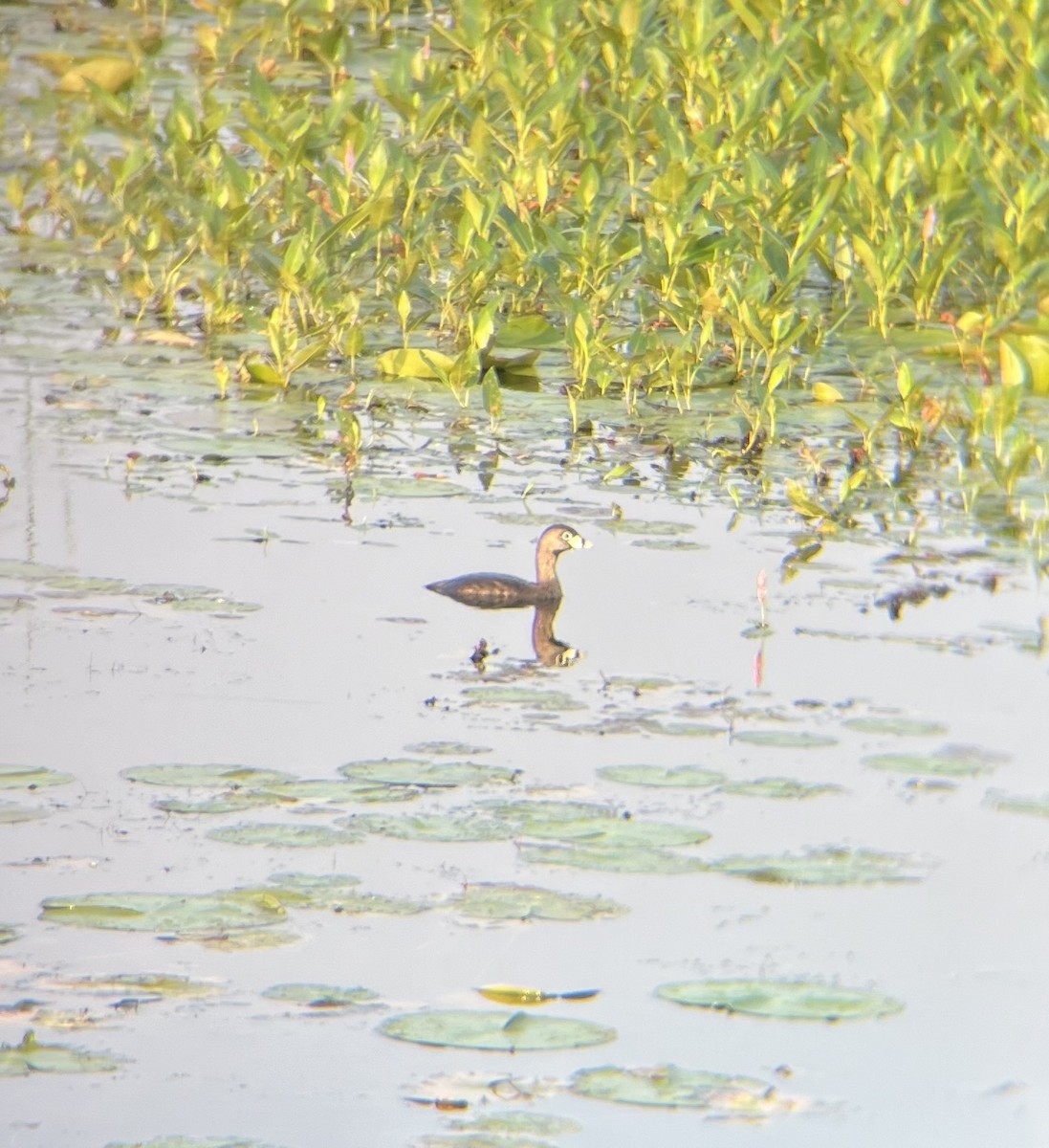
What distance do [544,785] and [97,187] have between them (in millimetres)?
6606

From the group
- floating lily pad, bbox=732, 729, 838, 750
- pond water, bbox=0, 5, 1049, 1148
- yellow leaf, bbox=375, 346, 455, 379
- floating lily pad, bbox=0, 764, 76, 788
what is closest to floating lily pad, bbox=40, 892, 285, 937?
pond water, bbox=0, 5, 1049, 1148

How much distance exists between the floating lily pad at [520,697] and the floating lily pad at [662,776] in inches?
16.6

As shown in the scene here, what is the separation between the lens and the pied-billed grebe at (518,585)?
6.12m

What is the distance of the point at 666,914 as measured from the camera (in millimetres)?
4344

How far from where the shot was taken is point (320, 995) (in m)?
3.94

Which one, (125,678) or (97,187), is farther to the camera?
(97,187)

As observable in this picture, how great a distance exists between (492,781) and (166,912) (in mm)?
907

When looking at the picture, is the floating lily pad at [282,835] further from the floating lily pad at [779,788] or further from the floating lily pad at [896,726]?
the floating lily pad at [896,726]

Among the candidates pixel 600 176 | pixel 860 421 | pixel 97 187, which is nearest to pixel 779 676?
pixel 860 421

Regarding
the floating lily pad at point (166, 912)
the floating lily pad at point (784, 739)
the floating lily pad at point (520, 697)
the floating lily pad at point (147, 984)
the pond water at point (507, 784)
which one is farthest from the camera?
the floating lily pad at point (520, 697)

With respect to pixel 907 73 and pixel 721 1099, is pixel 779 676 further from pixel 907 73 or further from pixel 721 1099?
pixel 907 73

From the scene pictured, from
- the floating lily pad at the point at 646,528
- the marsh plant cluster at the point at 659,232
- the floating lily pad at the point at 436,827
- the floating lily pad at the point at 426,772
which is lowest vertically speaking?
the floating lily pad at the point at 436,827

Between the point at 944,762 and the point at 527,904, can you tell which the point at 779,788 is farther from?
the point at 527,904

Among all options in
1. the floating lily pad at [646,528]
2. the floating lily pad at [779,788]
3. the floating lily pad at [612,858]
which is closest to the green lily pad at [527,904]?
the floating lily pad at [612,858]
